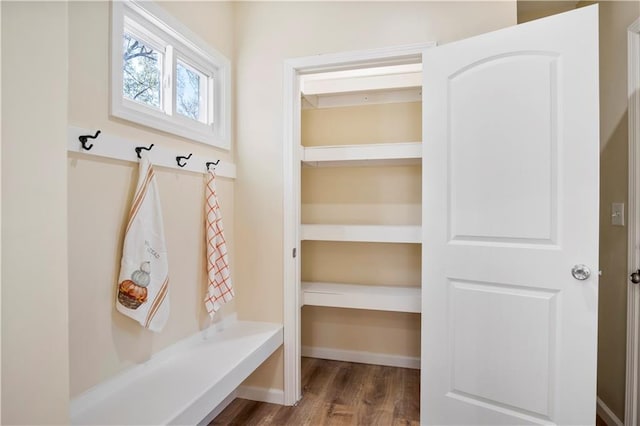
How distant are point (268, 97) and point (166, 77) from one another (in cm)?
62

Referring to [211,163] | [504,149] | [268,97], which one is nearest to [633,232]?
[504,149]

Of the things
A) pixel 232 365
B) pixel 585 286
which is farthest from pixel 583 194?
pixel 232 365

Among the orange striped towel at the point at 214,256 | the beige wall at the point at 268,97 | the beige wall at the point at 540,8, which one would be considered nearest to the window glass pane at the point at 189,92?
the beige wall at the point at 268,97

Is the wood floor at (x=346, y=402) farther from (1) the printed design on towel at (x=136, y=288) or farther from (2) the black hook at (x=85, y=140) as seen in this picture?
(2) the black hook at (x=85, y=140)

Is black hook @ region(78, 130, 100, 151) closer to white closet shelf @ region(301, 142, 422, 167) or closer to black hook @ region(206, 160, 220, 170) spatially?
black hook @ region(206, 160, 220, 170)

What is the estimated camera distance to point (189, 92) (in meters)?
2.01

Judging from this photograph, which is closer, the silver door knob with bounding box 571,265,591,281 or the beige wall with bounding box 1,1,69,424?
the beige wall with bounding box 1,1,69,424

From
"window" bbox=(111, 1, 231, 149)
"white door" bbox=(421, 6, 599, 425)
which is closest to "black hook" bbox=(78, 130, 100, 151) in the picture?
"window" bbox=(111, 1, 231, 149)

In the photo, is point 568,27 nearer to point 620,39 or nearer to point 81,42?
point 620,39

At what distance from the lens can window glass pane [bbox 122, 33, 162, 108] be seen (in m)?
1.57

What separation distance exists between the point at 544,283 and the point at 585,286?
0.15m

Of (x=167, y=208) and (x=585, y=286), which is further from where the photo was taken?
(x=167, y=208)

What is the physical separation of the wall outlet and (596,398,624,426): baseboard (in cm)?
105

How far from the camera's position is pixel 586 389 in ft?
4.95
